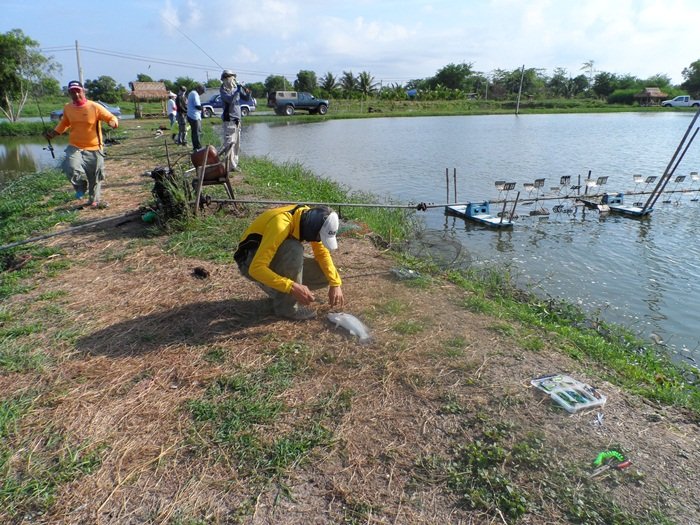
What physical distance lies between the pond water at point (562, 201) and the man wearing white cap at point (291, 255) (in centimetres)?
384

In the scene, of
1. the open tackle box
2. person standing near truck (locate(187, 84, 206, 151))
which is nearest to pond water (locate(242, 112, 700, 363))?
the open tackle box

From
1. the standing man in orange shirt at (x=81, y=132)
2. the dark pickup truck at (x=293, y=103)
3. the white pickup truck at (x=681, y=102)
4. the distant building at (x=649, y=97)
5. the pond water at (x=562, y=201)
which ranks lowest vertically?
the pond water at (x=562, y=201)

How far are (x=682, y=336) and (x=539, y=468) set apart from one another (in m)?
4.40

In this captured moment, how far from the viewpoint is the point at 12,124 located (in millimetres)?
25672

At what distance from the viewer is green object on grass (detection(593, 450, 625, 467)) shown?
2375mm

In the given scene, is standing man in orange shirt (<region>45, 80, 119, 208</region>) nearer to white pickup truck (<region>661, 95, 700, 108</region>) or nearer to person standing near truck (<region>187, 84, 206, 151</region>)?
person standing near truck (<region>187, 84, 206, 151</region>)

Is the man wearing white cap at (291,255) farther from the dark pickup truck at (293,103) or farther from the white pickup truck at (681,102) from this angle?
the white pickup truck at (681,102)

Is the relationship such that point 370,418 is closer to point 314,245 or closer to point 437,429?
point 437,429

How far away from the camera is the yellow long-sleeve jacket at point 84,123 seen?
6363 millimetres

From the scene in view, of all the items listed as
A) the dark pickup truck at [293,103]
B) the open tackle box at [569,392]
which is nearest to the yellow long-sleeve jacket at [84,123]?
the open tackle box at [569,392]

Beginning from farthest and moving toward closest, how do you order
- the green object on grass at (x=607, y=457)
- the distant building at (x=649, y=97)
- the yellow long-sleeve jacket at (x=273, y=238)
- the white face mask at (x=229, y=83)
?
the distant building at (x=649, y=97) < the white face mask at (x=229, y=83) < the yellow long-sleeve jacket at (x=273, y=238) < the green object on grass at (x=607, y=457)

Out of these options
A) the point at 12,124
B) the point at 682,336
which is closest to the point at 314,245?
the point at 682,336

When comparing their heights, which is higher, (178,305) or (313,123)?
(313,123)

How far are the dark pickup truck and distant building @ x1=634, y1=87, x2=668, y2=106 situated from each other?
5053 cm
